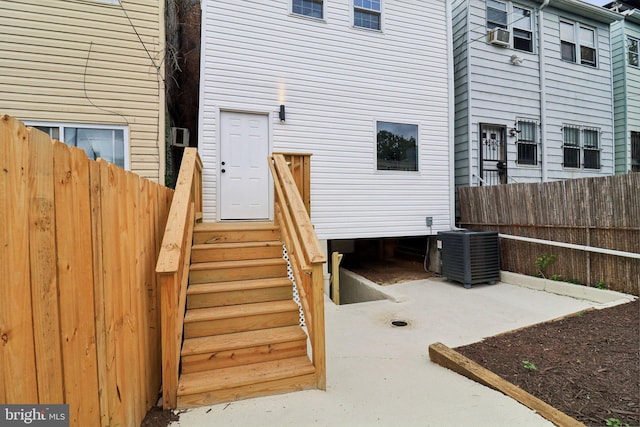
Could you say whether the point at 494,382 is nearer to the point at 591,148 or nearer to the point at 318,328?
the point at 318,328

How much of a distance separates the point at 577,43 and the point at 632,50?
9.22 ft

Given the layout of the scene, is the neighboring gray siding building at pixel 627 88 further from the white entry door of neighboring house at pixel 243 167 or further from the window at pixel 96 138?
the window at pixel 96 138

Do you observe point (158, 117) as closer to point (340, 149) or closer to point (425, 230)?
point (340, 149)

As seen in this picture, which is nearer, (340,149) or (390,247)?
(340,149)

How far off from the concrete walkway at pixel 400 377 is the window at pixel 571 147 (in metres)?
5.53

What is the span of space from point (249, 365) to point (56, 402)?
55.1 inches

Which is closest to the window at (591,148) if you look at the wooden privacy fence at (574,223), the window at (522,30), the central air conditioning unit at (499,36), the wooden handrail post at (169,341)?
the window at (522,30)

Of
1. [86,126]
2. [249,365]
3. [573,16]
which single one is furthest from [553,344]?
[573,16]

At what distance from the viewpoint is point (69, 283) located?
123 centimetres

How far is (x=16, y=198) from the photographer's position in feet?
3.35

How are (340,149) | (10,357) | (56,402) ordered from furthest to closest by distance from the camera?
(340,149) → (56,402) → (10,357)

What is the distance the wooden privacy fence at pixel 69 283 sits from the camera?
1000 mm

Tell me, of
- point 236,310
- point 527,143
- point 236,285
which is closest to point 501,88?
point 527,143

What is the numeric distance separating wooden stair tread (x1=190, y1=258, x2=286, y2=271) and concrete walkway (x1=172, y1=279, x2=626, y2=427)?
3.47 ft
